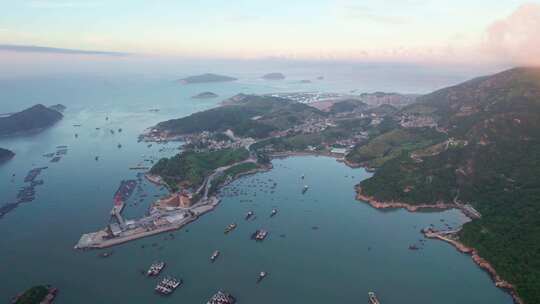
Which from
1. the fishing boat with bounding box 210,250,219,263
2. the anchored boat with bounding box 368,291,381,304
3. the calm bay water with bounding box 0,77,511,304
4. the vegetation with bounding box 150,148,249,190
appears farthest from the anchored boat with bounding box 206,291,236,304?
the vegetation with bounding box 150,148,249,190

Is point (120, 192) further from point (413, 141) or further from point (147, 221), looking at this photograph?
point (413, 141)

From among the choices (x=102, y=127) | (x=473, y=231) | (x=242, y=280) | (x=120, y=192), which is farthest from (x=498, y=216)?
(x=102, y=127)

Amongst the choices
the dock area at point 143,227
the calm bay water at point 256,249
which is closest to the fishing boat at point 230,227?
the calm bay water at point 256,249

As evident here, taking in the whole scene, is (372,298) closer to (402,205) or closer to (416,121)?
(402,205)

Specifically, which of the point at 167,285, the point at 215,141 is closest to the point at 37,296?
the point at 167,285

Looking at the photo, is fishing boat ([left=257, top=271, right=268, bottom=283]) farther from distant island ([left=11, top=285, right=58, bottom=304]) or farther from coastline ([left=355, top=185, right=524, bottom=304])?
coastline ([left=355, top=185, right=524, bottom=304])
